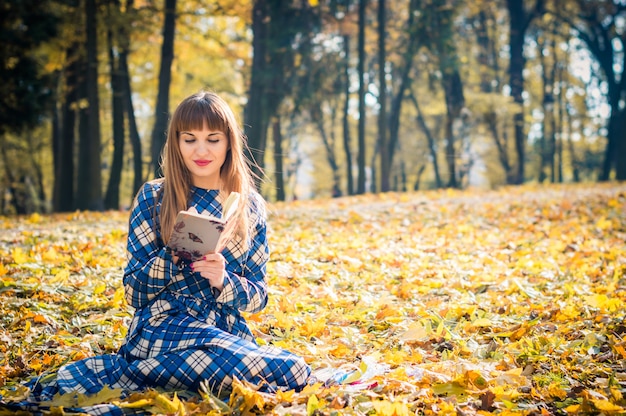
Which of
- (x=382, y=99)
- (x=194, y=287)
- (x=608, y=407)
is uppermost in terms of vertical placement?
(x=382, y=99)

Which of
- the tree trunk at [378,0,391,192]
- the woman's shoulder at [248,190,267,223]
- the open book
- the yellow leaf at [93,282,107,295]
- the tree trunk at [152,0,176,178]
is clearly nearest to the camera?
the open book

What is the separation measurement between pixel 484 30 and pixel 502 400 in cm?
2446

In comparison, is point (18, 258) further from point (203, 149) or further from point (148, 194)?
point (203, 149)

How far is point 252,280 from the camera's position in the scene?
125 inches

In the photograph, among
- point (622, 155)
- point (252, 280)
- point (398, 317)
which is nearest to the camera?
point (252, 280)

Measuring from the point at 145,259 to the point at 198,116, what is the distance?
74 centimetres

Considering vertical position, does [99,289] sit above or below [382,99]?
below

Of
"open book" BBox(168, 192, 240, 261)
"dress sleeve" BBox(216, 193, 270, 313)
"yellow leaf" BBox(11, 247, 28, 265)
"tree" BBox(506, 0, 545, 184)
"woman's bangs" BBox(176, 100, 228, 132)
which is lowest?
"yellow leaf" BBox(11, 247, 28, 265)

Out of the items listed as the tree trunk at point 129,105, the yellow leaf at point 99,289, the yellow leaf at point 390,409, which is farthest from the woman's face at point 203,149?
the tree trunk at point 129,105

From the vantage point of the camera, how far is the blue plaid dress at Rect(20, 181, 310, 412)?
2762 mm

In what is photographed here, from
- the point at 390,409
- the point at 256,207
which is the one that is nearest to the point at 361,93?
the point at 256,207

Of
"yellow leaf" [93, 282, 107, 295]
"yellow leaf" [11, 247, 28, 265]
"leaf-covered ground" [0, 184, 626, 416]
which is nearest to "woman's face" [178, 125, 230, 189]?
"leaf-covered ground" [0, 184, 626, 416]

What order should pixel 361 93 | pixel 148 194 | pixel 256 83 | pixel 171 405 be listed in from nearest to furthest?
1. pixel 171 405
2. pixel 148 194
3. pixel 256 83
4. pixel 361 93

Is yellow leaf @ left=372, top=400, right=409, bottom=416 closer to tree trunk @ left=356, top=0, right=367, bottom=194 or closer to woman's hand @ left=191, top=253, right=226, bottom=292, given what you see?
woman's hand @ left=191, top=253, right=226, bottom=292
